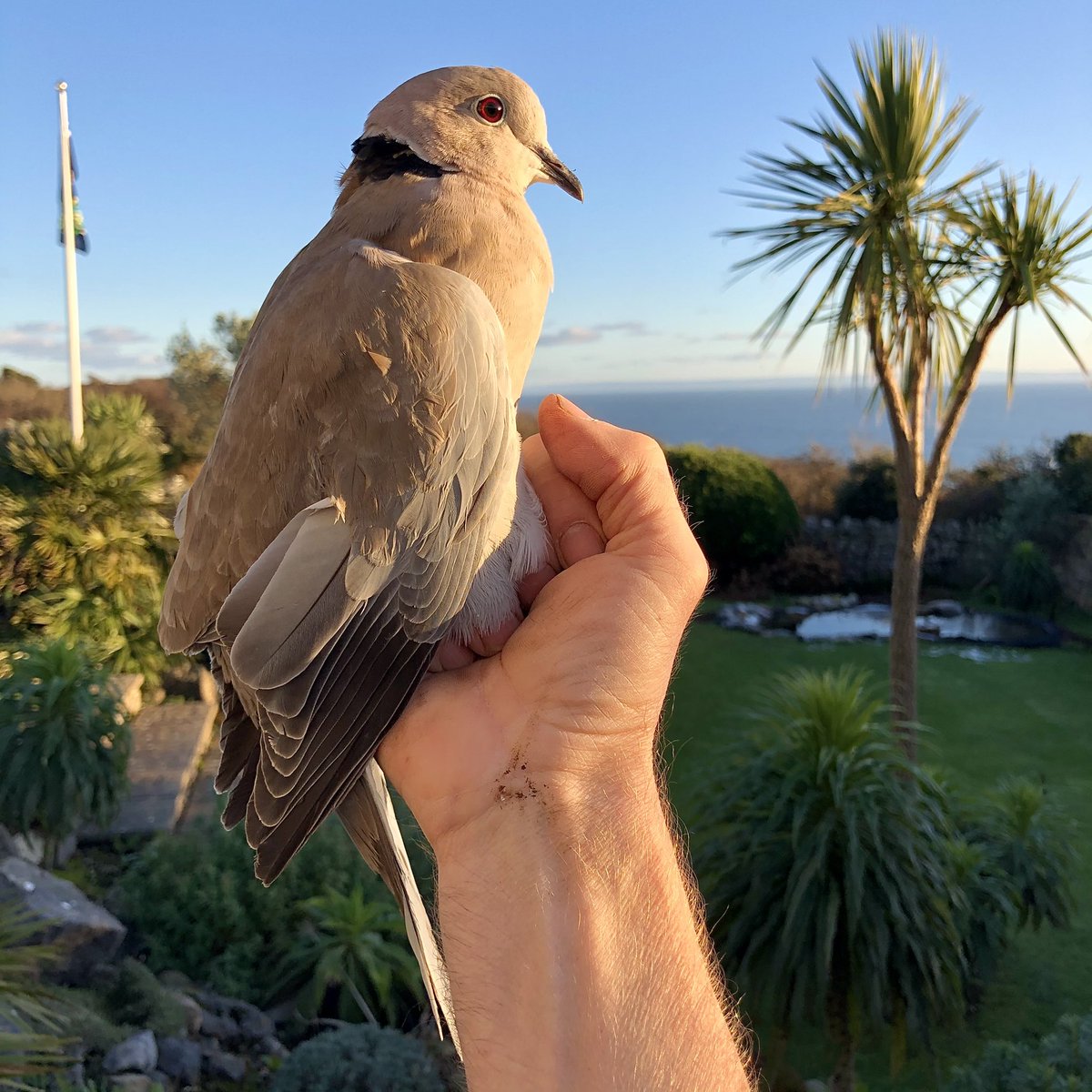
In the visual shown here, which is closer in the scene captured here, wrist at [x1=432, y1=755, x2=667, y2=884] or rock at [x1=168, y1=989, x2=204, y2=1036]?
wrist at [x1=432, y1=755, x2=667, y2=884]

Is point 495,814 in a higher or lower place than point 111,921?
higher

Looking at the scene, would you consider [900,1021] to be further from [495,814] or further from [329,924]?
[495,814]

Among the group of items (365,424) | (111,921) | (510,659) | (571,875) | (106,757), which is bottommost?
(111,921)

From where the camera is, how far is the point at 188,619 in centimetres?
163

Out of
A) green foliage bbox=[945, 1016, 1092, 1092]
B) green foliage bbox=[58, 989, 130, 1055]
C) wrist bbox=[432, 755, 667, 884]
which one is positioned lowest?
green foliage bbox=[58, 989, 130, 1055]

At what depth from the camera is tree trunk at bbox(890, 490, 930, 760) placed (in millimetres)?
5457

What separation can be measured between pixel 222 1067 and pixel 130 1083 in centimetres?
55

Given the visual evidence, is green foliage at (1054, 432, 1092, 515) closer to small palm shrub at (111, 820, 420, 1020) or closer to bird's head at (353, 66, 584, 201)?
small palm shrub at (111, 820, 420, 1020)

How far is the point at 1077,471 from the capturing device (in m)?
9.84

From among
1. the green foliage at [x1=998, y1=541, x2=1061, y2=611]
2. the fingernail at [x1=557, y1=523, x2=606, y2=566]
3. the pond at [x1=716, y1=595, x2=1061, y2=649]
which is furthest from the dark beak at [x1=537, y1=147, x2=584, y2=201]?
the green foliage at [x1=998, y1=541, x2=1061, y2=611]

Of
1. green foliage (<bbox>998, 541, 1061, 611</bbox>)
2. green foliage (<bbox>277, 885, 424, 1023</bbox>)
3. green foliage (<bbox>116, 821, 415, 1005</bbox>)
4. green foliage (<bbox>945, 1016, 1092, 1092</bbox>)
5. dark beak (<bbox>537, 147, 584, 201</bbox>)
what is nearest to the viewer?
dark beak (<bbox>537, 147, 584, 201</bbox>)

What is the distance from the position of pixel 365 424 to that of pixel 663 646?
72cm

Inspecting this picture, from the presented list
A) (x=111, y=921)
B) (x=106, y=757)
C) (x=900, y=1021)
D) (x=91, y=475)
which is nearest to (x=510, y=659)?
(x=900, y=1021)

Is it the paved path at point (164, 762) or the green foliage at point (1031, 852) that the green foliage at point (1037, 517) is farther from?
the paved path at point (164, 762)
